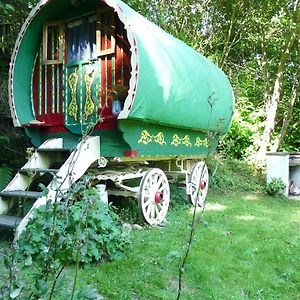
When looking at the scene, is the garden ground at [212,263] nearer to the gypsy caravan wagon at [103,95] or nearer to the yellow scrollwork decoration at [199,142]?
the gypsy caravan wagon at [103,95]

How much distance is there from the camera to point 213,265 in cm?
346

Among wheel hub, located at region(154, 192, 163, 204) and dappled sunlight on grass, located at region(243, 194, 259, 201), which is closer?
wheel hub, located at region(154, 192, 163, 204)

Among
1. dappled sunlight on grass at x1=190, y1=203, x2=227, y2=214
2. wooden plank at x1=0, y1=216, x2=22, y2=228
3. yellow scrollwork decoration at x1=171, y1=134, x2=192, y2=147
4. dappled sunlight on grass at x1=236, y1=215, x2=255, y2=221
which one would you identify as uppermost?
yellow scrollwork decoration at x1=171, y1=134, x2=192, y2=147

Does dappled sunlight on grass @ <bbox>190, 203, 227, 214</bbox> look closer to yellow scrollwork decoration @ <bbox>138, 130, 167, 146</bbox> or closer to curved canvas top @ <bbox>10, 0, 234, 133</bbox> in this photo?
curved canvas top @ <bbox>10, 0, 234, 133</bbox>

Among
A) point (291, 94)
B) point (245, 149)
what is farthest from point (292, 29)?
point (245, 149)

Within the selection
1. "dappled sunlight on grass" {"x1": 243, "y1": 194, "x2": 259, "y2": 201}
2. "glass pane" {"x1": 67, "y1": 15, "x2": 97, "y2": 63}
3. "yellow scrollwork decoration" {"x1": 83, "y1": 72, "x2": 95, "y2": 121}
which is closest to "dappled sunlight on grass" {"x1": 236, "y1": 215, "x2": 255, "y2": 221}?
"dappled sunlight on grass" {"x1": 243, "y1": 194, "x2": 259, "y2": 201}

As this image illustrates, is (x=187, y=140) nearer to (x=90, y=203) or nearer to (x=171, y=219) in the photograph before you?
(x=171, y=219)

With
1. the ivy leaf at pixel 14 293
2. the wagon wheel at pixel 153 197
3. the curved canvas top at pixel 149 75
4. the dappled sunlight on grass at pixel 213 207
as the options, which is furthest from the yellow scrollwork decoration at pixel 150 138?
the ivy leaf at pixel 14 293

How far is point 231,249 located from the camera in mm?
3967

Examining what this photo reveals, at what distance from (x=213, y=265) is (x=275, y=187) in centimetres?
473

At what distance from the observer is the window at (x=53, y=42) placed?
5234 mm

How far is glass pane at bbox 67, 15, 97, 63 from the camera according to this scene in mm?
5070

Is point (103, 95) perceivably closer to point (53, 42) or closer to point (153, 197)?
point (53, 42)

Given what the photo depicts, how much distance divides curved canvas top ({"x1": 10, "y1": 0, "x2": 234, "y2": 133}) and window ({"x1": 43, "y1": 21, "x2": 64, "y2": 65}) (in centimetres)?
11
